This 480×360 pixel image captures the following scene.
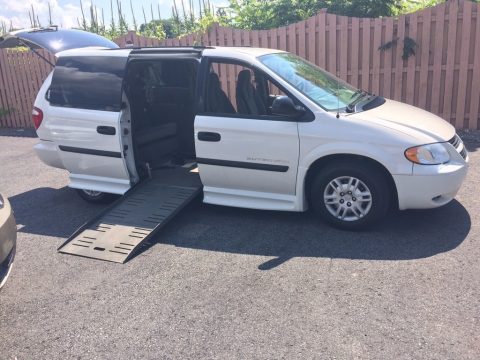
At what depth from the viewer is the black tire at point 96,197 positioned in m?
5.85

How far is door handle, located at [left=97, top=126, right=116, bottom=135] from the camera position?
5309 millimetres

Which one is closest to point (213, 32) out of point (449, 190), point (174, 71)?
point (174, 71)

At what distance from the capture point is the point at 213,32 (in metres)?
9.55

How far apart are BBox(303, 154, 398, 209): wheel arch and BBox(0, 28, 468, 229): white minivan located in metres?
0.01

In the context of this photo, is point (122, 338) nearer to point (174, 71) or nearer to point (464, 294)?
point (464, 294)

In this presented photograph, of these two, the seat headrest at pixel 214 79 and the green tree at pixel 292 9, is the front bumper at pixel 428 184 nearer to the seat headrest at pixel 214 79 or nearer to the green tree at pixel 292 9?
the seat headrest at pixel 214 79

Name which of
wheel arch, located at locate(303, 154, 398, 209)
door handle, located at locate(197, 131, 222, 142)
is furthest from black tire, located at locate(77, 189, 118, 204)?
wheel arch, located at locate(303, 154, 398, 209)

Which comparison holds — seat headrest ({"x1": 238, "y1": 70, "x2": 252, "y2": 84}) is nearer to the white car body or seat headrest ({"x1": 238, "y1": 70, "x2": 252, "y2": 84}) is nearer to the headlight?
the white car body

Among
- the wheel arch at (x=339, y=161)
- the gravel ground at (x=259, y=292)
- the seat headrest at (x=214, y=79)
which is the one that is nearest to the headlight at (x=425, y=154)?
the wheel arch at (x=339, y=161)

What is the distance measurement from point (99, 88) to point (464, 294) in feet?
14.2

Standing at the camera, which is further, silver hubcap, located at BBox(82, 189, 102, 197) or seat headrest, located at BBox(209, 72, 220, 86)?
silver hubcap, located at BBox(82, 189, 102, 197)

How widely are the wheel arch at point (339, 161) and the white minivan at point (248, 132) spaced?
1cm

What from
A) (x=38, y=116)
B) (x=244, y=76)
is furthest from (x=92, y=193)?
(x=244, y=76)

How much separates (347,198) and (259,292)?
4.85 ft
